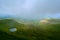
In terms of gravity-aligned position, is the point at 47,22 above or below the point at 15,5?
below

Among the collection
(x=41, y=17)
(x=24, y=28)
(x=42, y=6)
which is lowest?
(x=24, y=28)

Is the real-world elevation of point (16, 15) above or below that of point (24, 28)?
above

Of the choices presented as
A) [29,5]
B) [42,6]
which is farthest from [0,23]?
[42,6]

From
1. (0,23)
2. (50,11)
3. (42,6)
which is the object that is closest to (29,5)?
(42,6)

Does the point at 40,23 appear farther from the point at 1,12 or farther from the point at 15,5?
the point at 1,12

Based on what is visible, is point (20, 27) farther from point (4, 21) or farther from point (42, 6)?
point (42, 6)
